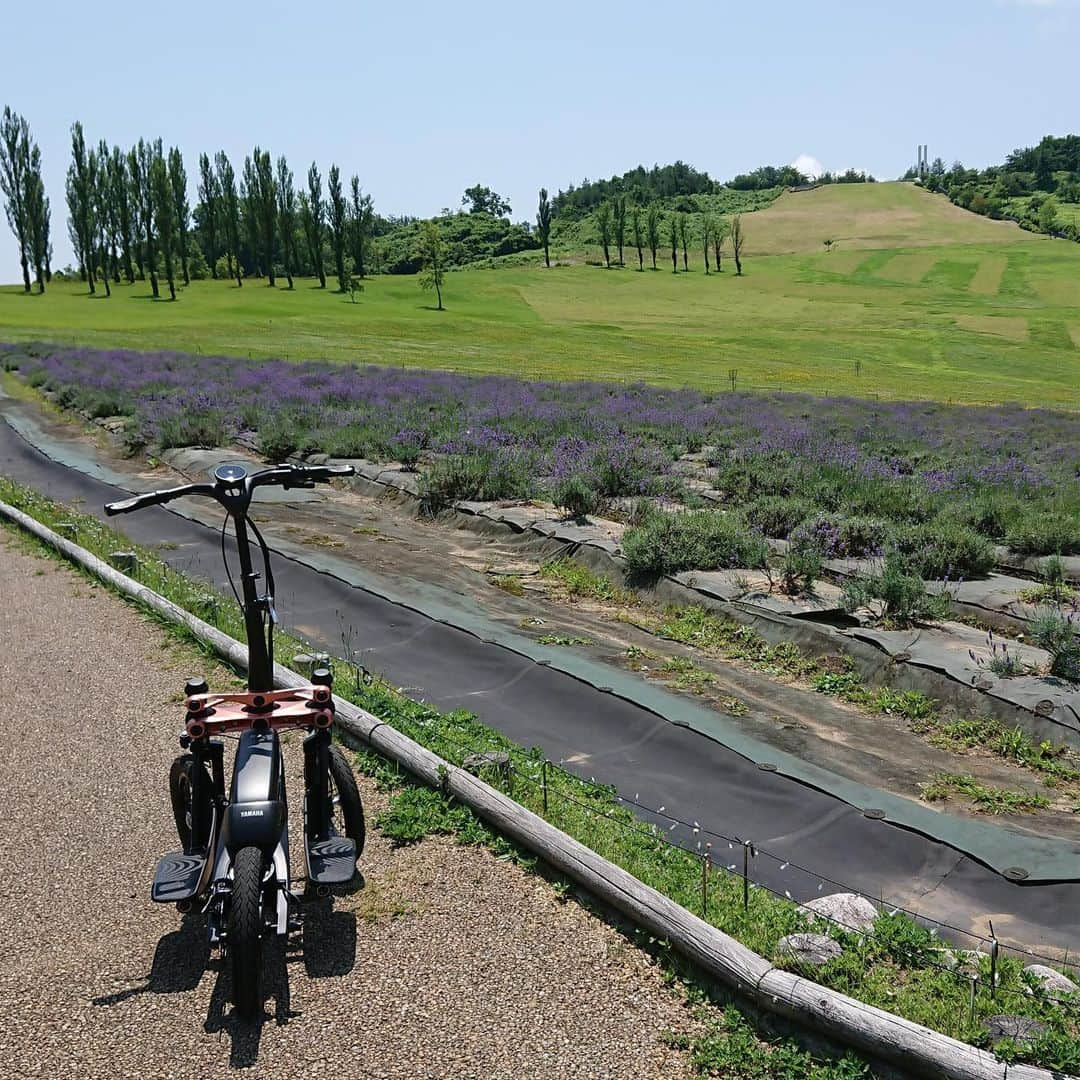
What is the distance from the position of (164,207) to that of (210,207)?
15614 millimetres

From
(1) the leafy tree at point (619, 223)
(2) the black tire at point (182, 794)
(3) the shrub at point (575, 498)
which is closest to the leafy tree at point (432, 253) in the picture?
(1) the leafy tree at point (619, 223)

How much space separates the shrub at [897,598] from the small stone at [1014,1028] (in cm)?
752

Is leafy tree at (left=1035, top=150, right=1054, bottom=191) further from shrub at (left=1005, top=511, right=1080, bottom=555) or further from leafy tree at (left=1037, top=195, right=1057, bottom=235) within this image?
shrub at (left=1005, top=511, right=1080, bottom=555)

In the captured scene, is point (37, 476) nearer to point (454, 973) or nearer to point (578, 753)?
point (578, 753)

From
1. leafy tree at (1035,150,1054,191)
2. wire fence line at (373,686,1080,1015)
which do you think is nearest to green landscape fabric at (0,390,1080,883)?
wire fence line at (373,686,1080,1015)

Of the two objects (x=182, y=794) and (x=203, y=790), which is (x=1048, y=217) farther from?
(x=203, y=790)

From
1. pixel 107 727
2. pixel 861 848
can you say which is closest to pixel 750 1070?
pixel 861 848

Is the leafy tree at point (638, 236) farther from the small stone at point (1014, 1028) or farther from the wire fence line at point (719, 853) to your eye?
the small stone at point (1014, 1028)

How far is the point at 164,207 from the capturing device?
9562 cm

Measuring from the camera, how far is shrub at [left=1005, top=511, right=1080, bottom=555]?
1551 centimetres

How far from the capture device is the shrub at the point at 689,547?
47.5 ft

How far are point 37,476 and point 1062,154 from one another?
216 metres

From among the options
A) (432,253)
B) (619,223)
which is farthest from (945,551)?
(619,223)

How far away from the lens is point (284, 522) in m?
19.4
